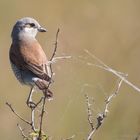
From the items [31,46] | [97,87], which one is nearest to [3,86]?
[97,87]

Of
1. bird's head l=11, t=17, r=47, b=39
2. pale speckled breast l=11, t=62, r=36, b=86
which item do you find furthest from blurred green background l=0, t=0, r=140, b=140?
pale speckled breast l=11, t=62, r=36, b=86

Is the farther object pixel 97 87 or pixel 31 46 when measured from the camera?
pixel 97 87

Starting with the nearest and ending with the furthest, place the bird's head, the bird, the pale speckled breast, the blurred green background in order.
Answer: the bird < the pale speckled breast < the bird's head < the blurred green background

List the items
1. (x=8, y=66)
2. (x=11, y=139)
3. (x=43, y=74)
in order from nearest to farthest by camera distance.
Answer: (x=43, y=74), (x=11, y=139), (x=8, y=66)

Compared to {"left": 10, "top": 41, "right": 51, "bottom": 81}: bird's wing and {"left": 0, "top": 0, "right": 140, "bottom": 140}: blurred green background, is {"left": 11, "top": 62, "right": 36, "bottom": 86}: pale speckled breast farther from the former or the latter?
{"left": 0, "top": 0, "right": 140, "bottom": 140}: blurred green background

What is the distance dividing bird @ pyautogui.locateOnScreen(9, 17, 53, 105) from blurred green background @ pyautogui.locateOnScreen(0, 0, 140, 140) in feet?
0.72

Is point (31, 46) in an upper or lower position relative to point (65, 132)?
A: upper

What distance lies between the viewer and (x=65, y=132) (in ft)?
30.2

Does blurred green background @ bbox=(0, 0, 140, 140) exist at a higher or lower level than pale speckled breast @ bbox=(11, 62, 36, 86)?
lower

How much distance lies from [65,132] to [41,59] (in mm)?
1387

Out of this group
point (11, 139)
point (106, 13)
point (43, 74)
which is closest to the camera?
point (43, 74)

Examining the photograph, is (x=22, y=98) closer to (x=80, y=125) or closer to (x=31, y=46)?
(x=80, y=125)

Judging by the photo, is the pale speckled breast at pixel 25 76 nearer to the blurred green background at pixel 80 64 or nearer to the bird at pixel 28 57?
the bird at pixel 28 57

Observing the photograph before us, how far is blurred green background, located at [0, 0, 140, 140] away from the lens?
30.2 ft
